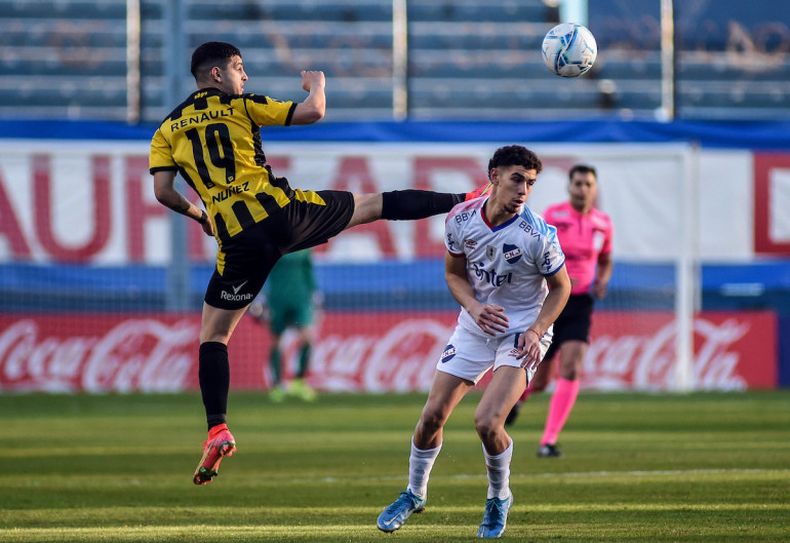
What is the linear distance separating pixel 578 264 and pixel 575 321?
55cm

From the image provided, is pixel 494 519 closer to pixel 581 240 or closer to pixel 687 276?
pixel 581 240

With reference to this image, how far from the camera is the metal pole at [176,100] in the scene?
2114cm

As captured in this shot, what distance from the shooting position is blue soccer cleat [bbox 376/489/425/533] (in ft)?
26.2

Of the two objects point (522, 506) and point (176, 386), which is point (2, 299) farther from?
point (522, 506)

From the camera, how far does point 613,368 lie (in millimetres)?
21344

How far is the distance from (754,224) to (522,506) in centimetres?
1408

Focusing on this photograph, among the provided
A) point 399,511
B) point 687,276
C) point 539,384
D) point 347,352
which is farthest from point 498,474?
point 687,276

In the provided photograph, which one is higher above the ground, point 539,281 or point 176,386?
point 539,281

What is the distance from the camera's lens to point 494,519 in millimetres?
7801


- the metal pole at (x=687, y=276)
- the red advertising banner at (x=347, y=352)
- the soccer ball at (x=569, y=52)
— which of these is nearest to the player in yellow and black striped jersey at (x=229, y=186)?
the soccer ball at (x=569, y=52)

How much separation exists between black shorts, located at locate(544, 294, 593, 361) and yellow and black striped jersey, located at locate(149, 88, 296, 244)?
4762 millimetres

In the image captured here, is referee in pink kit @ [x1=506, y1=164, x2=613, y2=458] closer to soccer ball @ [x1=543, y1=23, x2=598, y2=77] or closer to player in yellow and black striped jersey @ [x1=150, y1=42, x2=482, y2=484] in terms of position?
soccer ball @ [x1=543, y1=23, x2=598, y2=77]

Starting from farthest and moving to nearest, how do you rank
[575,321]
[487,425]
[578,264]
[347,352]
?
[347,352] < [578,264] < [575,321] < [487,425]

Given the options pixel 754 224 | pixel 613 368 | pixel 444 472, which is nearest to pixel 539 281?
pixel 444 472
